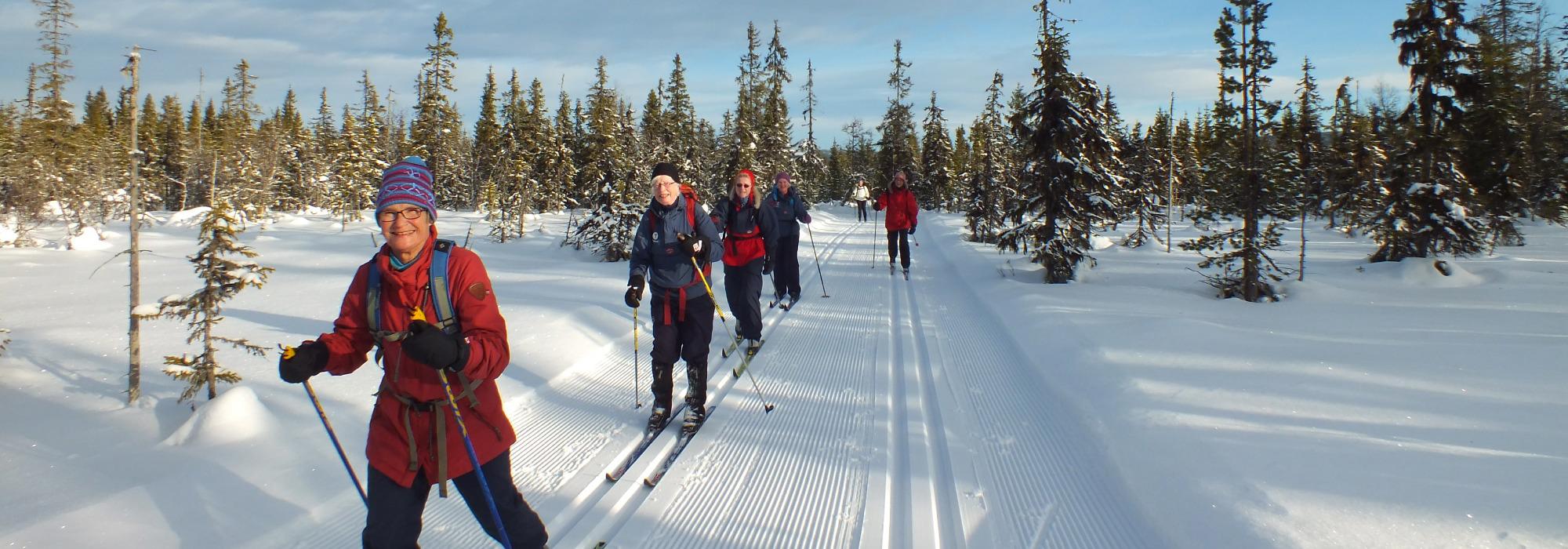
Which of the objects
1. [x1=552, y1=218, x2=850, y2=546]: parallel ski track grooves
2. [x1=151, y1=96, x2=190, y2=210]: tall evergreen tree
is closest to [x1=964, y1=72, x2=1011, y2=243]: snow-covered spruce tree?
[x1=552, y1=218, x2=850, y2=546]: parallel ski track grooves

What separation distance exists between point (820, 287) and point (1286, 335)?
661cm

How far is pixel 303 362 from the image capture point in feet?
7.86

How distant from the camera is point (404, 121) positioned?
202 feet

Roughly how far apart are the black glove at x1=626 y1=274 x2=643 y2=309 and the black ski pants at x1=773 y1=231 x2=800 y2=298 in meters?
5.25

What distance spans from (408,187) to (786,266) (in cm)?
786

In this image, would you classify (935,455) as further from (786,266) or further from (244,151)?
(244,151)

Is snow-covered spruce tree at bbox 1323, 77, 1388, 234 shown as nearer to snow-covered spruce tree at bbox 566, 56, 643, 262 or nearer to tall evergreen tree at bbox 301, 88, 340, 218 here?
snow-covered spruce tree at bbox 566, 56, 643, 262

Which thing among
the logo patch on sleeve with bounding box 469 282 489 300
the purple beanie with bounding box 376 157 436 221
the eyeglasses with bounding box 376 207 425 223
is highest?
the purple beanie with bounding box 376 157 436 221

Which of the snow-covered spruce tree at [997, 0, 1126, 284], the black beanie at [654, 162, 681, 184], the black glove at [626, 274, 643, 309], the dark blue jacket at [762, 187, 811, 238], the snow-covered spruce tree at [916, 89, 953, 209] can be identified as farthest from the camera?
the snow-covered spruce tree at [916, 89, 953, 209]

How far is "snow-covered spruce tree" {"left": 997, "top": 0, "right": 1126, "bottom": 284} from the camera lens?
40.9ft

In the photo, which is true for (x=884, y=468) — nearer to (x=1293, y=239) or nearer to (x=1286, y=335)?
(x=1286, y=335)

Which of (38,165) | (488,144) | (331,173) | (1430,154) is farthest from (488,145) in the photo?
(1430,154)

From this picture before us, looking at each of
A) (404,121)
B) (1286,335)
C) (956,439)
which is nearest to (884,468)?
(956,439)

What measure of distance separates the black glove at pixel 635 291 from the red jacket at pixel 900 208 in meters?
8.27
